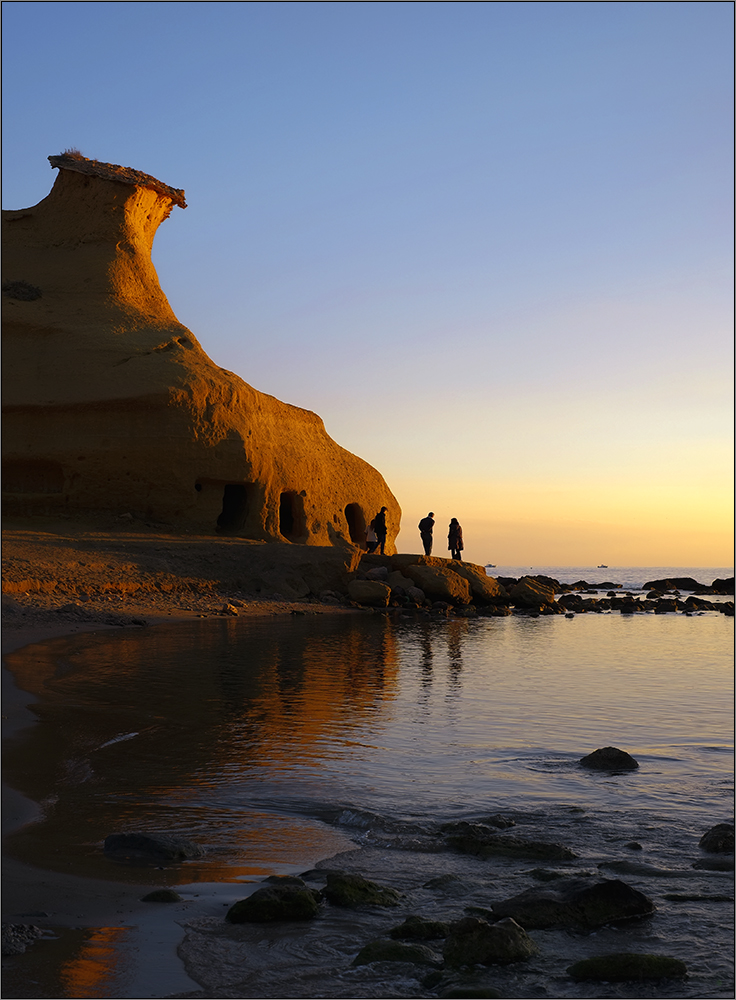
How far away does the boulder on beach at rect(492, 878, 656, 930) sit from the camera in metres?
4.04

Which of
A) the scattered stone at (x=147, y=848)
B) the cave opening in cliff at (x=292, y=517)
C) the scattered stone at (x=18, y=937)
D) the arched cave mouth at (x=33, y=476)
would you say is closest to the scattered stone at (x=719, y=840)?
the scattered stone at (x=147, y=848)

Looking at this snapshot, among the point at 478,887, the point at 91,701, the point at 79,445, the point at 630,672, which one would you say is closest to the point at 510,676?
the point at 630,672

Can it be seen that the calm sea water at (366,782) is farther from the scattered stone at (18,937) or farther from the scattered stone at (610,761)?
the scattered stone at (18,937)

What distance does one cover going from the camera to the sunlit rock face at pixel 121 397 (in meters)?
23.0

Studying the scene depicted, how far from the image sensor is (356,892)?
13.9 ft

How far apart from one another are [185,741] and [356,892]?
11.6 feet

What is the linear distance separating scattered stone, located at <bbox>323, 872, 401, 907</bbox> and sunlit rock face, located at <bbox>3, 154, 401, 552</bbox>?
20042 millimetres

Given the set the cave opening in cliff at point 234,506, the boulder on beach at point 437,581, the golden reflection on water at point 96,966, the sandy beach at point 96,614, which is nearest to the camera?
the golden reflection on water at point 96,966

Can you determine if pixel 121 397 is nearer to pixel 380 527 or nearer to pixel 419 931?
pixel 380 527

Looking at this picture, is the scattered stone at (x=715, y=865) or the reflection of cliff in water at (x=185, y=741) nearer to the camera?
the scattered stone at (x=715, y=865)

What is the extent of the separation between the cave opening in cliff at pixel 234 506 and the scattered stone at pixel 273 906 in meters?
21.6

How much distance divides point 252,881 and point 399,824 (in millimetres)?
1302

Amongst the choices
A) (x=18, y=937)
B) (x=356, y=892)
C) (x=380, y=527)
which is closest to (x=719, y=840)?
(x=356, y=892)

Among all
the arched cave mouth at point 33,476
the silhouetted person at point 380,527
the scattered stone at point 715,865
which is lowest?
the scattered stone at point 715,865
